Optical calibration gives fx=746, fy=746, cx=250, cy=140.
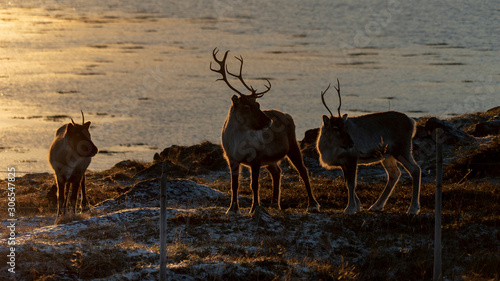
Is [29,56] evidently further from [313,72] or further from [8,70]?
[313,72]

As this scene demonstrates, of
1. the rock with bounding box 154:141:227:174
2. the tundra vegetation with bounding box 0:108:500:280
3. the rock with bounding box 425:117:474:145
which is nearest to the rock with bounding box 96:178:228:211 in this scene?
the tundra vegetation with bounding box 0:108:500:280

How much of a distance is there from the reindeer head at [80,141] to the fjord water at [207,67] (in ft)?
35.2

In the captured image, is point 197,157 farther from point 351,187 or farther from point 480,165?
point 351,187

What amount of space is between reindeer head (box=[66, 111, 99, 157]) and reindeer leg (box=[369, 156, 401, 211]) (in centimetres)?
601

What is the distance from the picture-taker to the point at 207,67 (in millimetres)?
45469

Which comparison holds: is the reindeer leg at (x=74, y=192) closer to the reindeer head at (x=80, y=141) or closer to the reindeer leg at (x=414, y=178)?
the reindeer head at (x=80, y=141)

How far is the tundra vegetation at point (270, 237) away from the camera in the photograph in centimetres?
1085

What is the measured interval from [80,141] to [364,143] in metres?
5.93

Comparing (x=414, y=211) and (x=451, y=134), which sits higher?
(x=451, y=134)

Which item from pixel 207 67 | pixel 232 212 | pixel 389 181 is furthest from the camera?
pixel 207 67

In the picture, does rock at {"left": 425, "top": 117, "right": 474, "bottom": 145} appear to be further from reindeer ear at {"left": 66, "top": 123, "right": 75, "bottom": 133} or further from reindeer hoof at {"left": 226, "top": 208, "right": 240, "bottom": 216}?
reindeer ear at {"left": 66, "top": 123, "right": 75, "bottom": 133}

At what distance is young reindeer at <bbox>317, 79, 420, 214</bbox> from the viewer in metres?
14.7

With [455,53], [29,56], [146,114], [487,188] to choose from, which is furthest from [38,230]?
[455,53]

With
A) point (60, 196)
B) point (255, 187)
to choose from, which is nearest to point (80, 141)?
point (60, 196)
